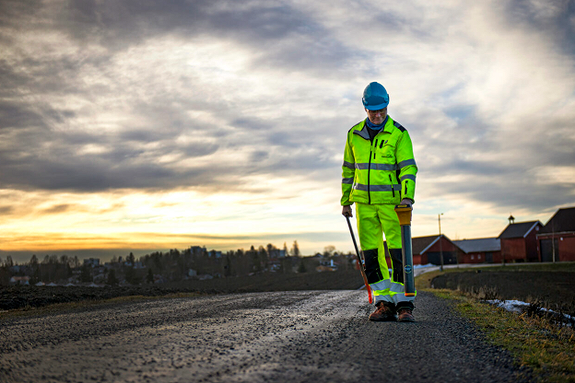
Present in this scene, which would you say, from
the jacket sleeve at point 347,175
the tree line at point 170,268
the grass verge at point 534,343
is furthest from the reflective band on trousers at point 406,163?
the tree line at point 170,268

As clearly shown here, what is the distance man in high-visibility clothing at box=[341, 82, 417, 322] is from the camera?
5422mm

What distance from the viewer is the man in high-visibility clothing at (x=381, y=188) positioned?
5.42m

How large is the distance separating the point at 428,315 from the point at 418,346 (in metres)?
2.39

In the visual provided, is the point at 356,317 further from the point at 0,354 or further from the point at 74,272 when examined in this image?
the point at 74,272

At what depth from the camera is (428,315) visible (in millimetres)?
5656

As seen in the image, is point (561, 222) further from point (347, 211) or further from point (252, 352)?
point (252, 352)

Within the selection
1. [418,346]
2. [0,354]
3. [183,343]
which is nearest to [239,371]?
[183,343]

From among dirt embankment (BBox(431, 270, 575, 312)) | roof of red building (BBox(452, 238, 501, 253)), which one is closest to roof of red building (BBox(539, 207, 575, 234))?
roof of red building (BBox(452, 238, 501, 253))

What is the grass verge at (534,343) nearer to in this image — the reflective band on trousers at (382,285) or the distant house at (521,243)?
the reflective band on trousers at (382,285)

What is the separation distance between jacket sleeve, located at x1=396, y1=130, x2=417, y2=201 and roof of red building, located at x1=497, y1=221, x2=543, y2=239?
6894 centimetres

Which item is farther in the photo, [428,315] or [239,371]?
[428,315]

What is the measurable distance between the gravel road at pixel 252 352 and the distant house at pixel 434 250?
6750cm

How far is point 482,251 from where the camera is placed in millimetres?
73375

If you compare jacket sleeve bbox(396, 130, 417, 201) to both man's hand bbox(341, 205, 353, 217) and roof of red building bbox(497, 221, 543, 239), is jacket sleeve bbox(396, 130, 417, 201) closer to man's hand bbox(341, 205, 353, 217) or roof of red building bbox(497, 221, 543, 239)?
man's hand bbox(341, 205, 353, 217)
